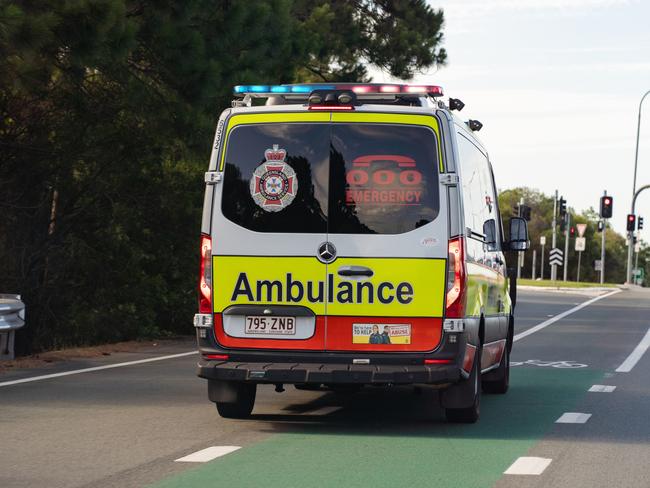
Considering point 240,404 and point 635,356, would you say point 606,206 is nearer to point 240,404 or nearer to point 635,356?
point 635,356

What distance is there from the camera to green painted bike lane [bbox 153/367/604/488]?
27.5 ft

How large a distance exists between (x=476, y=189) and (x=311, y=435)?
2900 mm

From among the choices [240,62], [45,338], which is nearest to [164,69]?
[240,62]

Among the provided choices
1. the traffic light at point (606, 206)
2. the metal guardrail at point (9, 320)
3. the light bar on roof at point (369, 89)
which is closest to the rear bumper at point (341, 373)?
the light bar on roof at point (369, 89)

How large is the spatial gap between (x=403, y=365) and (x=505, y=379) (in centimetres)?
413

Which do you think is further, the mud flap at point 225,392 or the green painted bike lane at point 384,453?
the mud flap at point 225,392

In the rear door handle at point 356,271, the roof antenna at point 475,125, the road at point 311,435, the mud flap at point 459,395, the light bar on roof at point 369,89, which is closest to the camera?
the road at point 311,435

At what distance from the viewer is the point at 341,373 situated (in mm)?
10406

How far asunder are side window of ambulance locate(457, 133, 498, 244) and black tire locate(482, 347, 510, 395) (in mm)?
1580

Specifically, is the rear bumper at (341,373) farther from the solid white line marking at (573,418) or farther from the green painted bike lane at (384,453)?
the solid white line marking at (573,418)

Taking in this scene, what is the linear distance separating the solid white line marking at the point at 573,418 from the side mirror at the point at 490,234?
167 cm

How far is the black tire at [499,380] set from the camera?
14133 millimetres

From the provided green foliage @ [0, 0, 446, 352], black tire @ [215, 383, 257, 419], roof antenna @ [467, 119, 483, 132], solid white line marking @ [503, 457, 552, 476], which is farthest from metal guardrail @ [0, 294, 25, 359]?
solid white line marking @ [503, 457, 552, 476]

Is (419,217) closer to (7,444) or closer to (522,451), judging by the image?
(522,451)
